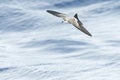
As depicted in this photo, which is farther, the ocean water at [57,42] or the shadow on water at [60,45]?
the shadow on water at [60,45]

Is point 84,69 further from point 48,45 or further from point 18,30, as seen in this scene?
point 18,30

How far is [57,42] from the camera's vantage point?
2200 cm

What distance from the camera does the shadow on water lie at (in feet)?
70.3

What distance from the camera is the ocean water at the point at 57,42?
20.1 meters

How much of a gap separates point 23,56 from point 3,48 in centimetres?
119

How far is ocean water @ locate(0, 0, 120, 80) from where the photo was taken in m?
20.1

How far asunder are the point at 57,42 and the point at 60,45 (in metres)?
0.33

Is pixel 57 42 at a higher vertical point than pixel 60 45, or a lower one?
higher

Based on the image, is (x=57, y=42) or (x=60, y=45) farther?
(x=57, y=42)

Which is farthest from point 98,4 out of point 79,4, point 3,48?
point 3,48

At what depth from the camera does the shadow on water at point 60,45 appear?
21.4m

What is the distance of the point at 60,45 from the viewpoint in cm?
2170

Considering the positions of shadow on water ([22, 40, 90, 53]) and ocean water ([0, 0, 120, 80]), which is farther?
shadow on water ([22, 40, 90, 53])

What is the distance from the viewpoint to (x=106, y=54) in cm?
2098
